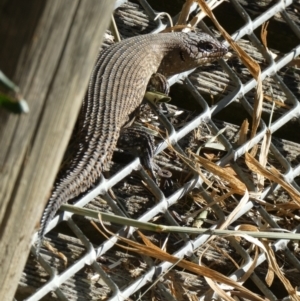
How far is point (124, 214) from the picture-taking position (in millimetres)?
1856

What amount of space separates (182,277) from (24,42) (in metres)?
1.27

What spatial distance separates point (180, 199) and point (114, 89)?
0.60 m

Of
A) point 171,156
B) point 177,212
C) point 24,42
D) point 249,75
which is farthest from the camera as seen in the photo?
point 249,75

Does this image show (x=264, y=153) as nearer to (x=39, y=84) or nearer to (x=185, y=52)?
(x=185, y=52)

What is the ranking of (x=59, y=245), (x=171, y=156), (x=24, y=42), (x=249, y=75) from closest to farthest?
1. (x=24, y=42)
2. (x=59, y=245)
3. (x=171, y=156)
4. (x=249, y=75)

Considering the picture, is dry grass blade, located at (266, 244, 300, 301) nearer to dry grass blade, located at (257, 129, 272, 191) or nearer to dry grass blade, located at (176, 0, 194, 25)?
dry grass blade, located at (257, 129, 272, 191)

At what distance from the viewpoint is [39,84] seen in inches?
26.1

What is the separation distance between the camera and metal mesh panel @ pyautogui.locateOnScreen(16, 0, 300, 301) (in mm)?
1738

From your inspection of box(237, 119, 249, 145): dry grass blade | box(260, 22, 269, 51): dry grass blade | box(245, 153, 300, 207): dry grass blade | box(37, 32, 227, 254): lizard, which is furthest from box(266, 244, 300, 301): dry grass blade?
box(260, 22, 269, 51): dry grass blade

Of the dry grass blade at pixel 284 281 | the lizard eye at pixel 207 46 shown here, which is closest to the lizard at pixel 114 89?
the lizard eye at pixel 207 46

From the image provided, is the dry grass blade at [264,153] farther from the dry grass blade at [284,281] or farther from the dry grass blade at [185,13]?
the dry grass blade at [185,13]

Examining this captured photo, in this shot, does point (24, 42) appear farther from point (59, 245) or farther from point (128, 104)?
point (128, 104)

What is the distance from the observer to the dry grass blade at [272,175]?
196 cm

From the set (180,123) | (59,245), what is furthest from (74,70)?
(180,123)
